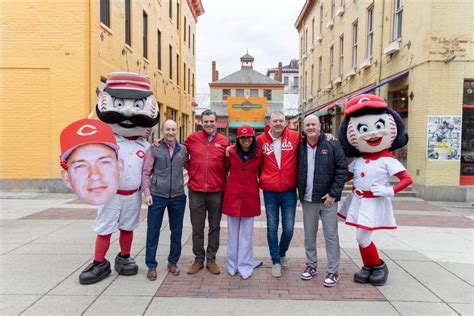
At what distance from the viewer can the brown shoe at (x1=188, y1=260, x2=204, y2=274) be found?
424cm

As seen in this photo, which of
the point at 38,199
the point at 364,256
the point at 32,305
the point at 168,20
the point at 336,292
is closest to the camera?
the point at 32,305

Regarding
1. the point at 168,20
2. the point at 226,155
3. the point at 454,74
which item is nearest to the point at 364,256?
the point at 226,155

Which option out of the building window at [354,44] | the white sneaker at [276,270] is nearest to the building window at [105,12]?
the white sneaker at [276,270]

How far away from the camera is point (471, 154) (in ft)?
31.9

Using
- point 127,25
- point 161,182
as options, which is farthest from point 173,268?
point 127,25

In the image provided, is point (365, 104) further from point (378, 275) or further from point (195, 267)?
point (195, 267)

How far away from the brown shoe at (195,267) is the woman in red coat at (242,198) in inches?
14.7

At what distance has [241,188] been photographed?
13.6ft

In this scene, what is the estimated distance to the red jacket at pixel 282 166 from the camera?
161 inches

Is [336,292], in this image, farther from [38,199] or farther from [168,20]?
[168,20]

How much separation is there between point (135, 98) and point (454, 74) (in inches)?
345

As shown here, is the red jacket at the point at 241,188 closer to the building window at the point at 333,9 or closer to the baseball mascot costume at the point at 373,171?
the baseball mascot costume at the point at 373,171

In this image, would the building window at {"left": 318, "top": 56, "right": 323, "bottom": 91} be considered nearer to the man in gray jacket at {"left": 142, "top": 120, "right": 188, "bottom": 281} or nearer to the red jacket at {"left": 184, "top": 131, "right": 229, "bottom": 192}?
the red jacket at {"left": 184, "top": 131, "right": 229, "bottom": 192}

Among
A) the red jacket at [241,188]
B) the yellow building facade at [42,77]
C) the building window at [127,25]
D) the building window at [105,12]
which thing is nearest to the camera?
the red jacket at [241,188]
